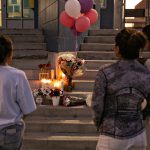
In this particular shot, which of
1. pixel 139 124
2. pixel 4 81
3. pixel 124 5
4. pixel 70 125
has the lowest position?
pixel 70 125

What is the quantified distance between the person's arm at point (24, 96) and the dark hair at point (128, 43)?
0.70 meters

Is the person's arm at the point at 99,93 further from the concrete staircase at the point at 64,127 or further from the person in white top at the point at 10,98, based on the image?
the concrete staircase at the point at 64,127

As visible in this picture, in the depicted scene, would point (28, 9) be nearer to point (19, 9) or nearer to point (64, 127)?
point (19, 9)

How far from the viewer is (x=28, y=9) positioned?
1652 centimetres

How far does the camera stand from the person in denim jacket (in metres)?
2.71

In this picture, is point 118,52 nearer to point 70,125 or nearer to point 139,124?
point 139,124

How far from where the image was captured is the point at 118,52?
278cm

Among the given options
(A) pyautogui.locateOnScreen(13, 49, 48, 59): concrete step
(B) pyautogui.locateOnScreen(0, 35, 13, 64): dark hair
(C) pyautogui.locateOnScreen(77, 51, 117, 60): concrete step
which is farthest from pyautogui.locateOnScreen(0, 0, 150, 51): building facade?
(B) pyautogui.locateOnScreen(0, 35, 13, 64): dark hair

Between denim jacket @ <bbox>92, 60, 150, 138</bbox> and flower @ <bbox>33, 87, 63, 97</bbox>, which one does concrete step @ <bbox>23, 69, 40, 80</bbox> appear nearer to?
flower @ <bbox>33, 87, 63, 97</bbox>

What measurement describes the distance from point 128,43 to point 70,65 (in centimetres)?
429

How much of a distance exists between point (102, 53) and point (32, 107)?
232 inches

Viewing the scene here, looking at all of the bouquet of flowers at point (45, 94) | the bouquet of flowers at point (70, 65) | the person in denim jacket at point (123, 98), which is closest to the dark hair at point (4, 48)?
the person in denim jacket at point (123, 98)

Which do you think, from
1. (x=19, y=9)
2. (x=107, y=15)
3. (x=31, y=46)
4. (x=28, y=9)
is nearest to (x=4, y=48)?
(x=31, y=46)

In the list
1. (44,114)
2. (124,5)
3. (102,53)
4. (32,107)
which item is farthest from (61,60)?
(124,5)
